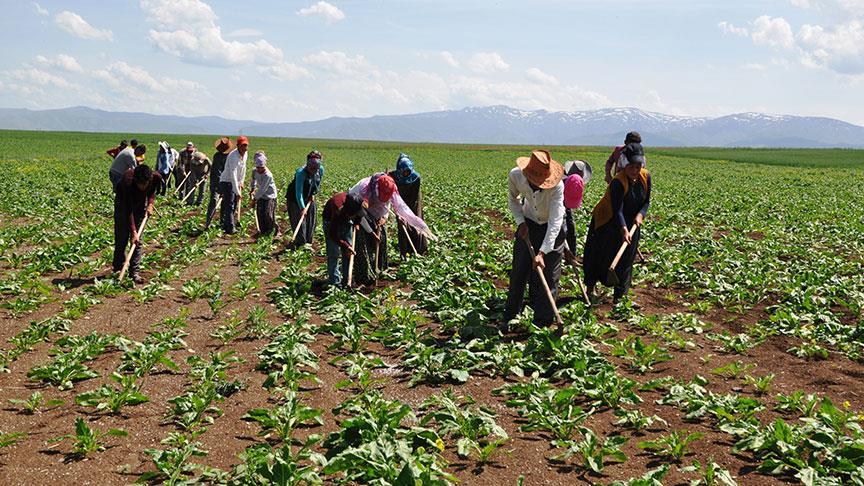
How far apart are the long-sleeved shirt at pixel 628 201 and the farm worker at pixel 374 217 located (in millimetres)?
3056

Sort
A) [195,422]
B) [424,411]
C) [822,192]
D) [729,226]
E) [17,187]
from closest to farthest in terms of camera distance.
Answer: [195,422] < [424,411] < [729,226] < [17,187] < [822,192]

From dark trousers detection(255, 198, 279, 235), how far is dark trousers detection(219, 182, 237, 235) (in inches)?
24.5

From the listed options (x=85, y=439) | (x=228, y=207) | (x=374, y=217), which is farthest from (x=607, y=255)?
(x=228, y=207)

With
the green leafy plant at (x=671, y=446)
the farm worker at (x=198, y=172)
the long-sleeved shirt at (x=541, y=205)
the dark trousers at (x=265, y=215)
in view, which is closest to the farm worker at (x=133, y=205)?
the dark trousers at (x=265, y=215)

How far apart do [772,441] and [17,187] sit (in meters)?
24.8

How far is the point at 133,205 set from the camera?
32.1 feet

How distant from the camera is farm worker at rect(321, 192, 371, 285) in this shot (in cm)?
886

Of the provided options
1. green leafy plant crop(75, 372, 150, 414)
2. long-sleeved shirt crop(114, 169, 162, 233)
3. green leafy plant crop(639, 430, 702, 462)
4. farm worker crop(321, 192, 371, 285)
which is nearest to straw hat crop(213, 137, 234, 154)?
long-sleeved shirt crop(114, 169, 162, 233)

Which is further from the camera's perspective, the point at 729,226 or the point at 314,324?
the point at 729,226

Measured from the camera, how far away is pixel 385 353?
6.98 metres

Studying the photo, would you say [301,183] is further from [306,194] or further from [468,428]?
[468,428]

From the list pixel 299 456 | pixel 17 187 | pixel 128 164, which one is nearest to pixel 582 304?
pixel 299 456

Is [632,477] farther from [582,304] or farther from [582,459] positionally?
[582,304]

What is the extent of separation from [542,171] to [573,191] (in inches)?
59.5
